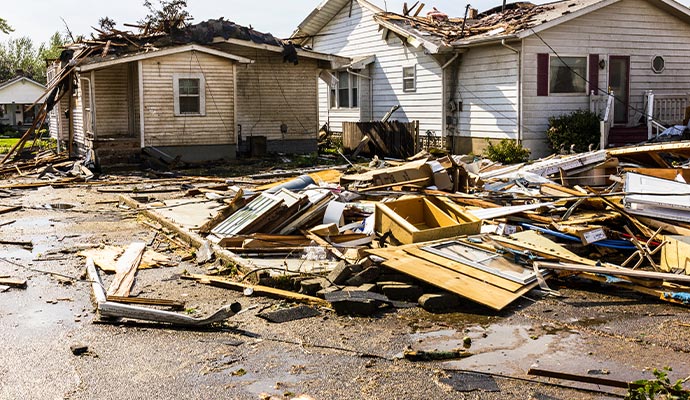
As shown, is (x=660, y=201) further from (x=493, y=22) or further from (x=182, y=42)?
(x=182, y=42)

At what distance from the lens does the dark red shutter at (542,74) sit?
23031 mm

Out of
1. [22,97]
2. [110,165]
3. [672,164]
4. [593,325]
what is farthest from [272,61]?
[22,97]

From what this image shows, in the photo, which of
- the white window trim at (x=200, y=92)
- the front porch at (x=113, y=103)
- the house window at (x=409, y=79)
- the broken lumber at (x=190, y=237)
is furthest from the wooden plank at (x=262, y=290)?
the house window at (x=409, y=79)

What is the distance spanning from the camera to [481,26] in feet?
85.4

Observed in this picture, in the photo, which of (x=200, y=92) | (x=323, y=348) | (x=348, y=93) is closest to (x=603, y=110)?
(x=348, y=93)

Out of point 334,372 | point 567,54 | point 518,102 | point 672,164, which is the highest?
point 567,54

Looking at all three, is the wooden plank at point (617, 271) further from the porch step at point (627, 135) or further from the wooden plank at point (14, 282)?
the porch step at point (627, 135)

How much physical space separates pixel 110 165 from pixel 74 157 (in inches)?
Answer: 211

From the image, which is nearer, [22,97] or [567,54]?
[567,54]

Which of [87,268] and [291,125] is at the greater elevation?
[291,125]

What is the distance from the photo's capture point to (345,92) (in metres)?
32.3

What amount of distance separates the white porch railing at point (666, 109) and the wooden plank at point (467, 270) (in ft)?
54.5

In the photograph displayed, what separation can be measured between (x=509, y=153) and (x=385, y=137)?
20.0ft

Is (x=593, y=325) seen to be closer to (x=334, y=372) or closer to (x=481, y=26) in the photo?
(x=334, y=372)
